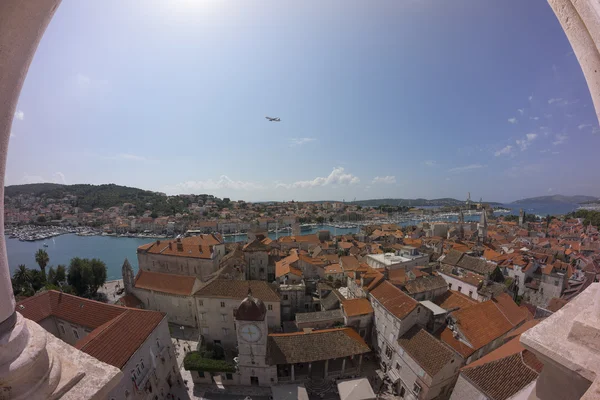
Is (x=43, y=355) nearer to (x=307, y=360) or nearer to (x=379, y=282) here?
(x=307, y=360)

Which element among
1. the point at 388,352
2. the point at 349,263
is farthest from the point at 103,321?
the point at 349,263

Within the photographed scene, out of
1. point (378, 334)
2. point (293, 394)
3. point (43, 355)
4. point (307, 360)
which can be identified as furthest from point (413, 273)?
point (43, 355)

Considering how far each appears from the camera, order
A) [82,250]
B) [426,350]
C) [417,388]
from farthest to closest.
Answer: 1. [82,250]
2. [426,350]
3. [417,388]

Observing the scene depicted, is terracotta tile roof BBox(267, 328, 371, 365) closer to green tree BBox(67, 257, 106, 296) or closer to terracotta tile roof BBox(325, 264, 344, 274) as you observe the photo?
terracotta tile roof BBox(325, 264, 344, 274)

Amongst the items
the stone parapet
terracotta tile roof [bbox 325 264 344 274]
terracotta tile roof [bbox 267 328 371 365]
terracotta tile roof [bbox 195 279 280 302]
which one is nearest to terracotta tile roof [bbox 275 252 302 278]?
terracotta tile roof [bbox 325 264 344 274]

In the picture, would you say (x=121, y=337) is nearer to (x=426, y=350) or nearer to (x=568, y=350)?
(x=568, y=350)

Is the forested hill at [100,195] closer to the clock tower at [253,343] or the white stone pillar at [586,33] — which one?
the clock tower at [253,343]
